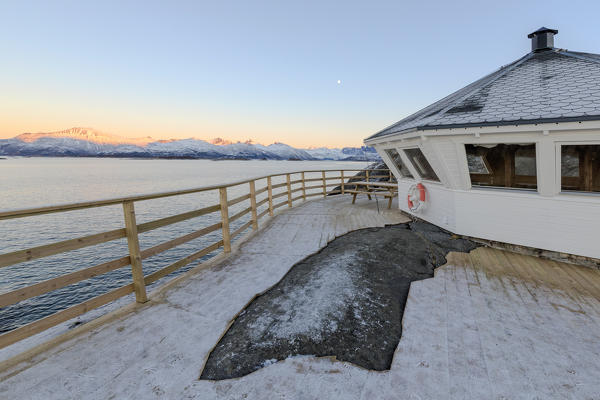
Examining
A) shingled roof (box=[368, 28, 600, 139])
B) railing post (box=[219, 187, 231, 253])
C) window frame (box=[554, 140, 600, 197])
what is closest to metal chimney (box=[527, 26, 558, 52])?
shingled roof (box=[368, 28, 600, 139])

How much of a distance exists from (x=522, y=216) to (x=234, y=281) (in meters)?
5.44

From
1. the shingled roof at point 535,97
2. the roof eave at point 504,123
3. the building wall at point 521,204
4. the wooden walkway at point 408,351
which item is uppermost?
the shingled roof at point 535,97

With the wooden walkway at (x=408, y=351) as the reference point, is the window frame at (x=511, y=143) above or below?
above

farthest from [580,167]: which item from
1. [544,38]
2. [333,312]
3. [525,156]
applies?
[544,38]

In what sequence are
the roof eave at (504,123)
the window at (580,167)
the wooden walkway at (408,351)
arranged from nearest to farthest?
the wooden walkway at (408,351) → the roof eave at (504,123) → the window at (580,167)

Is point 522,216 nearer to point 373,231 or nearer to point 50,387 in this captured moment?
point 373,231

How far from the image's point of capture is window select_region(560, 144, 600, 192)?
4469 mm

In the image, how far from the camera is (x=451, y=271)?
15.1 feet

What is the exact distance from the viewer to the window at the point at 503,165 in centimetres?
506

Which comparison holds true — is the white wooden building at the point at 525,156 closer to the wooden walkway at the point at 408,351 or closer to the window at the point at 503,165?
the window at the point at 503,165

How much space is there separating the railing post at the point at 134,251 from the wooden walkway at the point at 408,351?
0.21m

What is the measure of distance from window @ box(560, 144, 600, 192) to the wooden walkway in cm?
144

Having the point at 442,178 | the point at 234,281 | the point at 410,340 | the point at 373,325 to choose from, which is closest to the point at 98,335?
the point at 234,281

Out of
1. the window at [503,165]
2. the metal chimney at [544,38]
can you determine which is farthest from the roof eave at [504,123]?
the metal chimney at [544,38]
